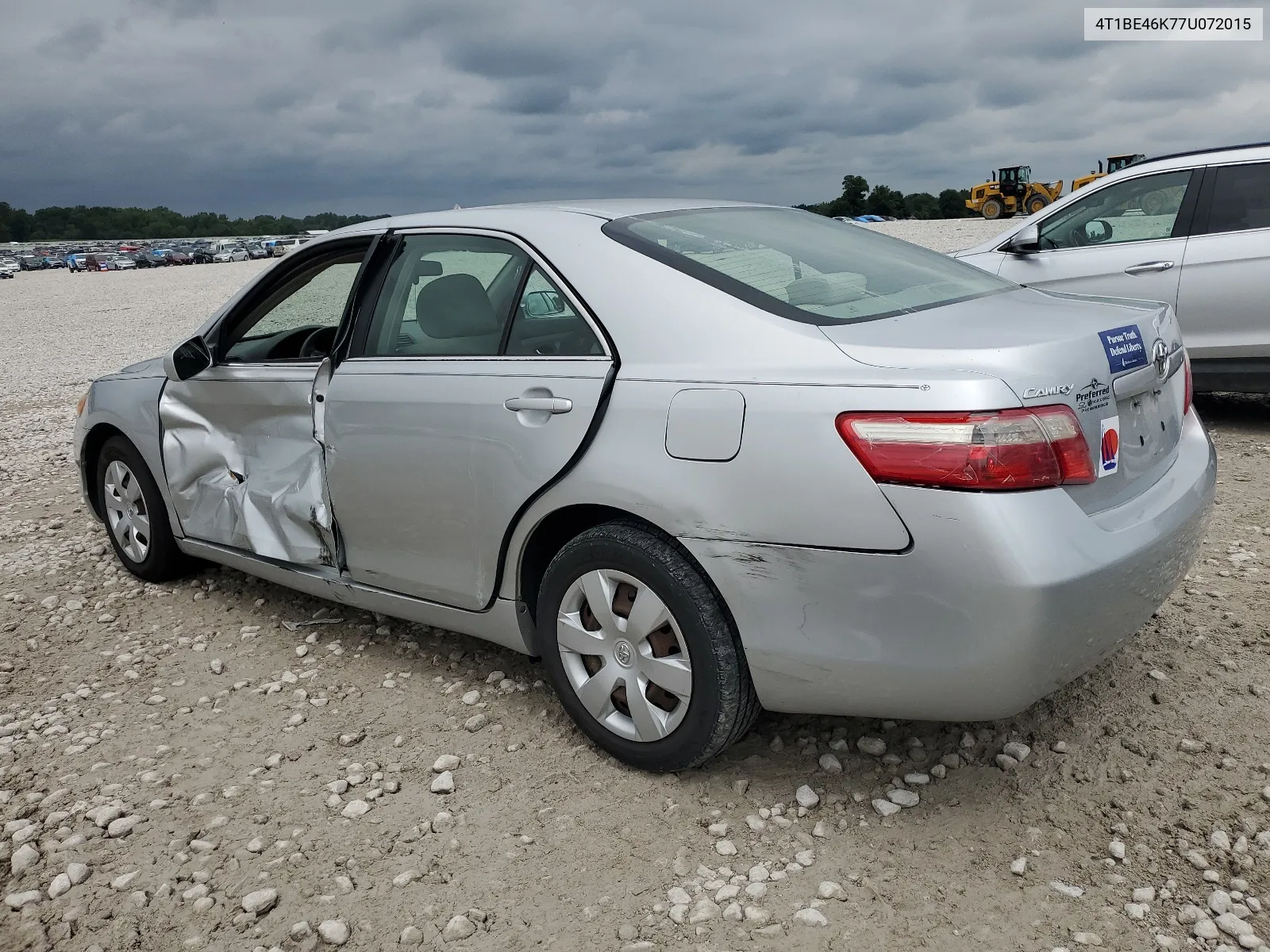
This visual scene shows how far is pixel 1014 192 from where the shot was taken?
38469 mm

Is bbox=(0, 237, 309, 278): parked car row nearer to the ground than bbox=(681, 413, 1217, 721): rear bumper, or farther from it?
farther from it

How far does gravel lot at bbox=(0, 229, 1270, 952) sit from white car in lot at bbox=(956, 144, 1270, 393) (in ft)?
8.55

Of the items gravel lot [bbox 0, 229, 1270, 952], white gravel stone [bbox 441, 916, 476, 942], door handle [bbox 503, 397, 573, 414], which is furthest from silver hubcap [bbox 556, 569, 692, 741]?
white gravel stone [bbox 441, 916, 476, 942]

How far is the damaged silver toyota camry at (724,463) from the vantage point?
7.64 ft

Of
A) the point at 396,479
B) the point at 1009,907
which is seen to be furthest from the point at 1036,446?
the point at 396,479

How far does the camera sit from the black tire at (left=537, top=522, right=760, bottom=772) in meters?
2.64

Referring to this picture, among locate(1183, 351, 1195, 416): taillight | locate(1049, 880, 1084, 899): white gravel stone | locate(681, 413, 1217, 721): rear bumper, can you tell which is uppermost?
locate(1183, 351, 1195, 416): taillight

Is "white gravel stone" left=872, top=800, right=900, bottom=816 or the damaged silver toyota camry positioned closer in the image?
the damaged silver toyota camry

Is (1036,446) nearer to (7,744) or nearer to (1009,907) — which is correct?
(1009,907)

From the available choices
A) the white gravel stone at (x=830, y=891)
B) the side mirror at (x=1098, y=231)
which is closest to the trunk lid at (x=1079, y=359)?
the white gravel stone at (x=830, y=891)

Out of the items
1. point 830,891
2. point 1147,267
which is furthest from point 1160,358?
point 1147,267

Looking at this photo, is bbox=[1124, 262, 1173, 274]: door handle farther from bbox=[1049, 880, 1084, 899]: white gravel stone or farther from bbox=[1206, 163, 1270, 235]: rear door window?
bbox=[1049, 880, 1084, 899]: white gravel stone

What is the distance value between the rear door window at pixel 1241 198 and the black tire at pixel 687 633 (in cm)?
522

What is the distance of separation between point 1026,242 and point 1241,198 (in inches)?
47.7
